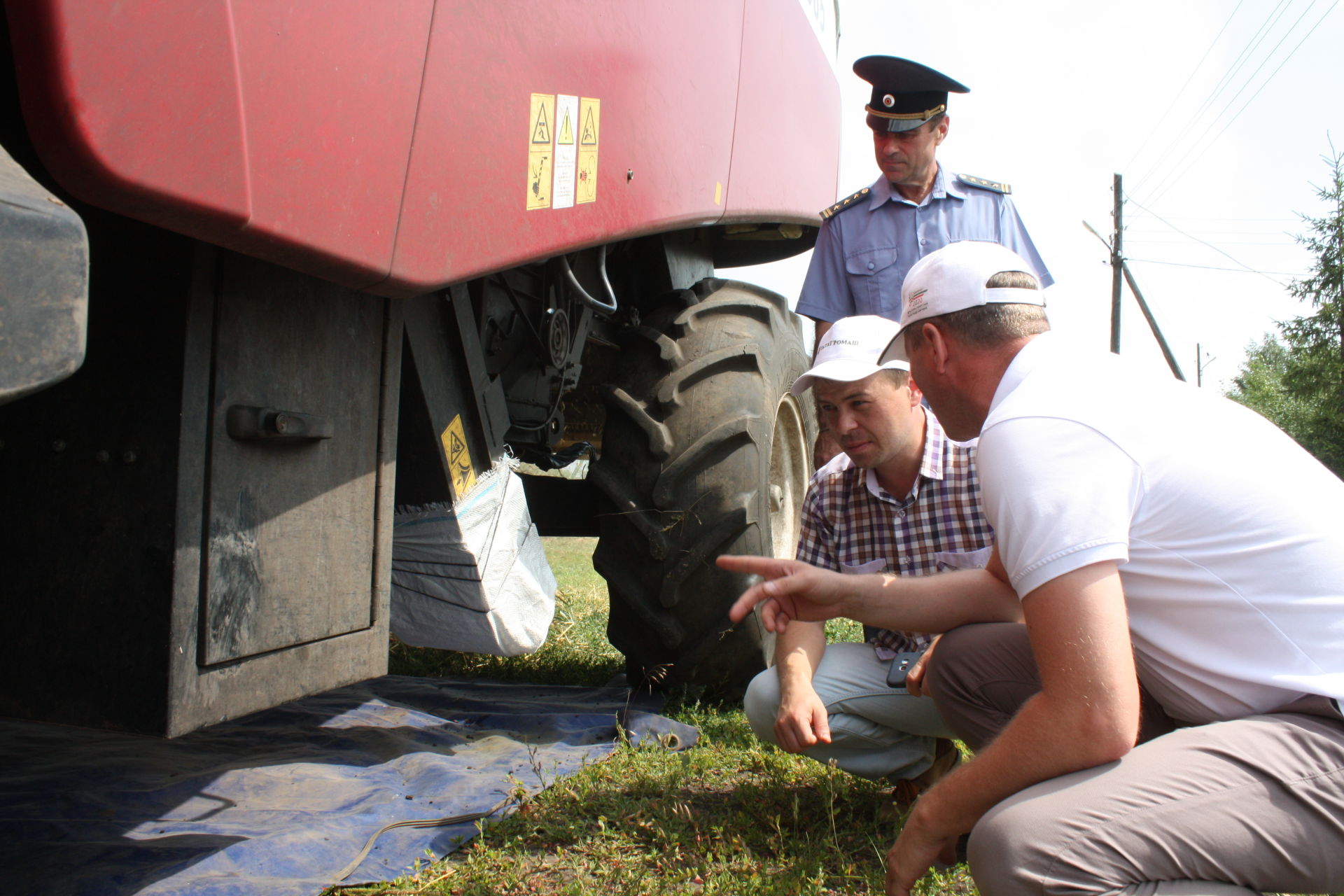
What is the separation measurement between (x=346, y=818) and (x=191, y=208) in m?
1.41

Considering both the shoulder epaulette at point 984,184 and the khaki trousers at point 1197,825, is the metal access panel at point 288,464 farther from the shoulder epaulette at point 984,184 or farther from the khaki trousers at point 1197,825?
the shoulder epaulette at point 984,184

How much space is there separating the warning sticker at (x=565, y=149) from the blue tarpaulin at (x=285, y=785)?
1258 millimetres

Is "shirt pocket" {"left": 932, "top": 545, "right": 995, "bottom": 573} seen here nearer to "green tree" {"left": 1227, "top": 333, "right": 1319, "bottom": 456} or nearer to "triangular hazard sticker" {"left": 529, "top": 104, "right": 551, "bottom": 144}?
"triangular hazard sticker" {"left": 529, "top": 104, "right": 551, "bottom": 144}

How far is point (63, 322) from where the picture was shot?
0.82m

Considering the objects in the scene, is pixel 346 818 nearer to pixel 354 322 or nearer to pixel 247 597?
pixel 247 597

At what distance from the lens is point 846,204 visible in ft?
11.0

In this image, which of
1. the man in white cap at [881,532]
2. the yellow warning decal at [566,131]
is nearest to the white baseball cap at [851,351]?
the man in white cap at [881,532]

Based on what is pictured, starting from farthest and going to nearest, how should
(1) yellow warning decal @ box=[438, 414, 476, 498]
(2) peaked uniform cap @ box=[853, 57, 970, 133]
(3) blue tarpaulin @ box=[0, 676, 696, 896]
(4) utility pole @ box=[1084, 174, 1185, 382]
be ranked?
(4) utility pole @ box=[1084, 174, 1185, 382]
(2) peaked uniform cap @ box=[853, 57, 970, 133]
(1) yellow warning decal @ box=[438, 414, 476, 498]
(3) blue tarpaulin @ box=[0, 676, 696, 896]

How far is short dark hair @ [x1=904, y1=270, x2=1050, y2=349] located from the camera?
165cm

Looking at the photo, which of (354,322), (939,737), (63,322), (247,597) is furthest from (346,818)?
(63,322)

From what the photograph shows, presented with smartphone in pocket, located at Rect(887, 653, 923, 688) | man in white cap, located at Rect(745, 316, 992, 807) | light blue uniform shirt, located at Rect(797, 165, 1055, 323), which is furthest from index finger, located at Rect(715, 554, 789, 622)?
light blue uniform shirt, located at Rect(797, 165, 1055, 323)

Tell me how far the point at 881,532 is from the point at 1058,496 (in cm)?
111

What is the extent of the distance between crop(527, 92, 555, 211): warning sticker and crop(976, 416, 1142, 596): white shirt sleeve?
2.81 feet

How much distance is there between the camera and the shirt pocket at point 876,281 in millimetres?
3225
